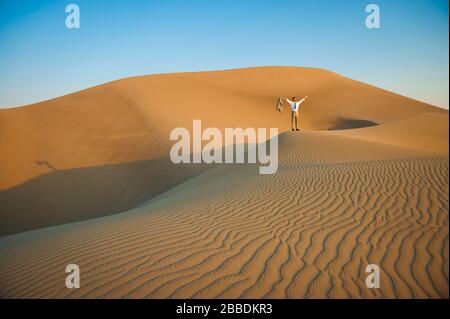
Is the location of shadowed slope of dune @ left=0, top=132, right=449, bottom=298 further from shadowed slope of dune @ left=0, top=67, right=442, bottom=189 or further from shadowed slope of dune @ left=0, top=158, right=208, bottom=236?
shadowed slope of dune @ left=0, top=67, right=442, bottom=189

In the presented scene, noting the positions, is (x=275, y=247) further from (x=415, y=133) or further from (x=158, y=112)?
(x=158, y=112)

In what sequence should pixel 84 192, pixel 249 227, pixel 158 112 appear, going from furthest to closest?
pixel 158 112
pixel 84 192
pixel 249 227

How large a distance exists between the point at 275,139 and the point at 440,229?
38.6 feet

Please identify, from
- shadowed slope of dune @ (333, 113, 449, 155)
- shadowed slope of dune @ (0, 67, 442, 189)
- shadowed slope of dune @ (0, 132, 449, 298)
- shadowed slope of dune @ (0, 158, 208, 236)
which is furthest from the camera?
shadowed slope of dune @ (0, 67, 442, 189)

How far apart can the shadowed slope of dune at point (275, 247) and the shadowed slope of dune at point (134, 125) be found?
8591 mm

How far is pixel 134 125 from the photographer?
2647 centimetres

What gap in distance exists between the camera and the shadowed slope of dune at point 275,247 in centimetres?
376

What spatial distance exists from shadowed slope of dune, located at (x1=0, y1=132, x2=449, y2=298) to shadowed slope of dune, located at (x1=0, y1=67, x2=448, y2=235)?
28.2ft

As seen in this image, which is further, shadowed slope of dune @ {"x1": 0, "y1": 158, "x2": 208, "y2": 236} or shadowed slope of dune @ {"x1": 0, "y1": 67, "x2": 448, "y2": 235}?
shadowed slope of dune @ {"x1": 0, "y1": 67, "x2": 448, "y2": 235}

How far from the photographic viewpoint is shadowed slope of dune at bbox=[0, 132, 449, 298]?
3762 mm

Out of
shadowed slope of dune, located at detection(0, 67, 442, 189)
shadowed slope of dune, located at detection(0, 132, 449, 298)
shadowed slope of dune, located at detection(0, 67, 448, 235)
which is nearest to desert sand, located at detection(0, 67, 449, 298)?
shadowed slope of dune, located at detection(0, 132, 449, 298)

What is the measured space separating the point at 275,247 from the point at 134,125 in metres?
23.8

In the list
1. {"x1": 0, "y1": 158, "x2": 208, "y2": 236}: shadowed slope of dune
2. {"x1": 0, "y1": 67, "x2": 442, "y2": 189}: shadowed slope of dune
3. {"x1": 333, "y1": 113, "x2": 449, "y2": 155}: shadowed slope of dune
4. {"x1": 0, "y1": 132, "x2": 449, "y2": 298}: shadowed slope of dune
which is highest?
{"x1": 0, "y1": 67, "x2": 442, "y2": 189}: shadowed slope of dune

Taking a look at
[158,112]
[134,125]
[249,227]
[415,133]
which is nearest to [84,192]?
[134,125]
